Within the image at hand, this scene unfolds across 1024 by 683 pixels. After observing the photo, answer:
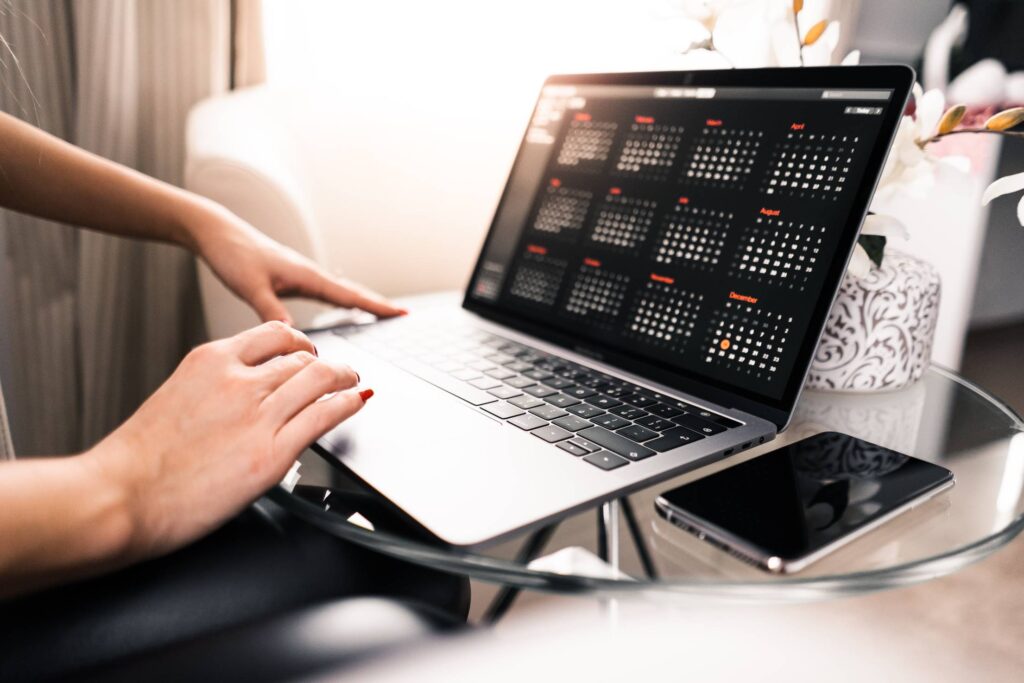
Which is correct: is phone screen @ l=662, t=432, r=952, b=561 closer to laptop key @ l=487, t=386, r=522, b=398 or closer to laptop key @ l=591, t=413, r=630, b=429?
laptop key @ l=591, t=413, r=630, b=429

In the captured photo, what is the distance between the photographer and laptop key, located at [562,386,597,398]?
2.15 feet

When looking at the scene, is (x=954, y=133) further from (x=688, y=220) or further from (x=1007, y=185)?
(x=688, y=220)

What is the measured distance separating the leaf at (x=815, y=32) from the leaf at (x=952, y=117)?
138mm

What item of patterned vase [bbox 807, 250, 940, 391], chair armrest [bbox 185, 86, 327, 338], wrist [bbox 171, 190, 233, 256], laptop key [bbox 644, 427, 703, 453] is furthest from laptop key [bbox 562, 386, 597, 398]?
chair armrest [bbox 185, 86, 327, 338]

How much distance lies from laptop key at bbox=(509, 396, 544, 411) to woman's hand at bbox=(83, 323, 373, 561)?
132mm

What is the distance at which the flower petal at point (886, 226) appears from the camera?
0.70 m

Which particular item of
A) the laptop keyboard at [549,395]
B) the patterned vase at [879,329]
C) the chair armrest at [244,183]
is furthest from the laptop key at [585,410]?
the chair armrest at [244,183]

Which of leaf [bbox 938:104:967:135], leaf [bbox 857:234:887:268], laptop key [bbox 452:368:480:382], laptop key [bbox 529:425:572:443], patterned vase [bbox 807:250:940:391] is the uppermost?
leaf [bbox 938:104:967:135]

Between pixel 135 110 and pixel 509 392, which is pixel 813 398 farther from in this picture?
pixel 135 110

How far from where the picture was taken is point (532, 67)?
166 centimetres

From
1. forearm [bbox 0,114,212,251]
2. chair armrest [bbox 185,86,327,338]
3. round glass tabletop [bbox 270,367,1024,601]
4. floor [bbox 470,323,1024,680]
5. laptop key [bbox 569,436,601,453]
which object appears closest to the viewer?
round glass tabletop [bbox 270,367,1024,601]

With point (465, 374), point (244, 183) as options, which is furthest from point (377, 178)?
point (465, 374)

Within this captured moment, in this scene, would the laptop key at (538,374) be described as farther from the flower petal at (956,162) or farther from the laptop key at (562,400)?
the flower petal at (956,162)

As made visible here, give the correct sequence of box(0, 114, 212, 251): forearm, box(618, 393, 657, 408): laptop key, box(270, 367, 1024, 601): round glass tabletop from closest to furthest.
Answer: box(270, 367, 1024, 601): round glass tabletop, box(618, 393, 657, 408): laptop key, box(0, 114, 212, 251): forearm
